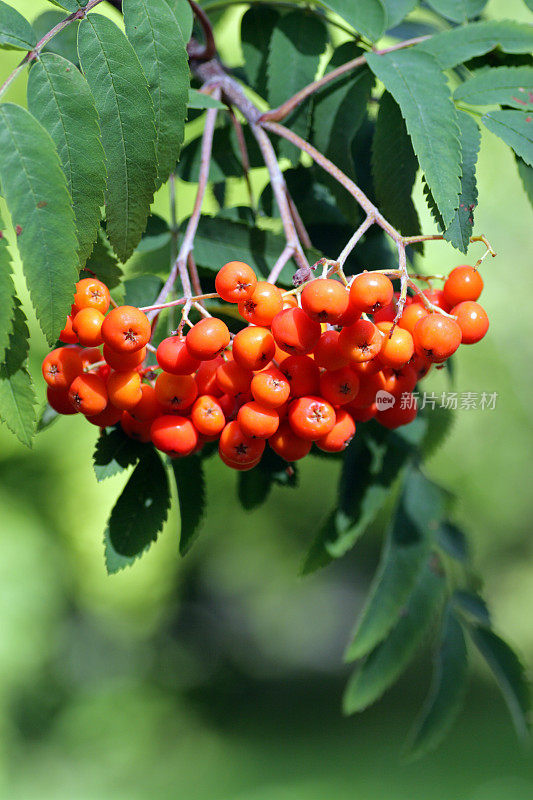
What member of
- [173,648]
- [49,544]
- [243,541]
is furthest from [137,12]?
[173,648]

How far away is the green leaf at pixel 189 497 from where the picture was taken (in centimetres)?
81

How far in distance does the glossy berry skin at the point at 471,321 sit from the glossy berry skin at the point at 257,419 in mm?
186

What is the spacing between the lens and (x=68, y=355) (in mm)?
639

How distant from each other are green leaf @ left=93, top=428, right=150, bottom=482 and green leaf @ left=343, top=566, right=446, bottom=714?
0.50m

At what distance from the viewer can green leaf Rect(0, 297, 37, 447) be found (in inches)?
23.4

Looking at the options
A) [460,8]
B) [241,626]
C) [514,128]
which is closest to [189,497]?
[514,128]

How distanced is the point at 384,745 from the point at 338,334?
13.0 ft

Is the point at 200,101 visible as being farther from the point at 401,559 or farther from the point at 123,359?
the point at 401,559

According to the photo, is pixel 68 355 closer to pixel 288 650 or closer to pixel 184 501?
pixel 184 501

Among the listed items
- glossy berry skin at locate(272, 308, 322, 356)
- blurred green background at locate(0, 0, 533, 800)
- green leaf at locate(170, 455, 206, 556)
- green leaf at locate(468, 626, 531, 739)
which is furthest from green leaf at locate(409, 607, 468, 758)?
blurred green background at locate(0, 0, 533, 800)

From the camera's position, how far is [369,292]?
1.79ft

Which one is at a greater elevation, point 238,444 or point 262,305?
point 262,305

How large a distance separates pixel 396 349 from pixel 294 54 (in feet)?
1.72

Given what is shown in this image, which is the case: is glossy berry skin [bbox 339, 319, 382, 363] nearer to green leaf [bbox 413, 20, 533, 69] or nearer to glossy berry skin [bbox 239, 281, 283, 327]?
glossy berry skin [bbox 239, 281, 283, 327]
